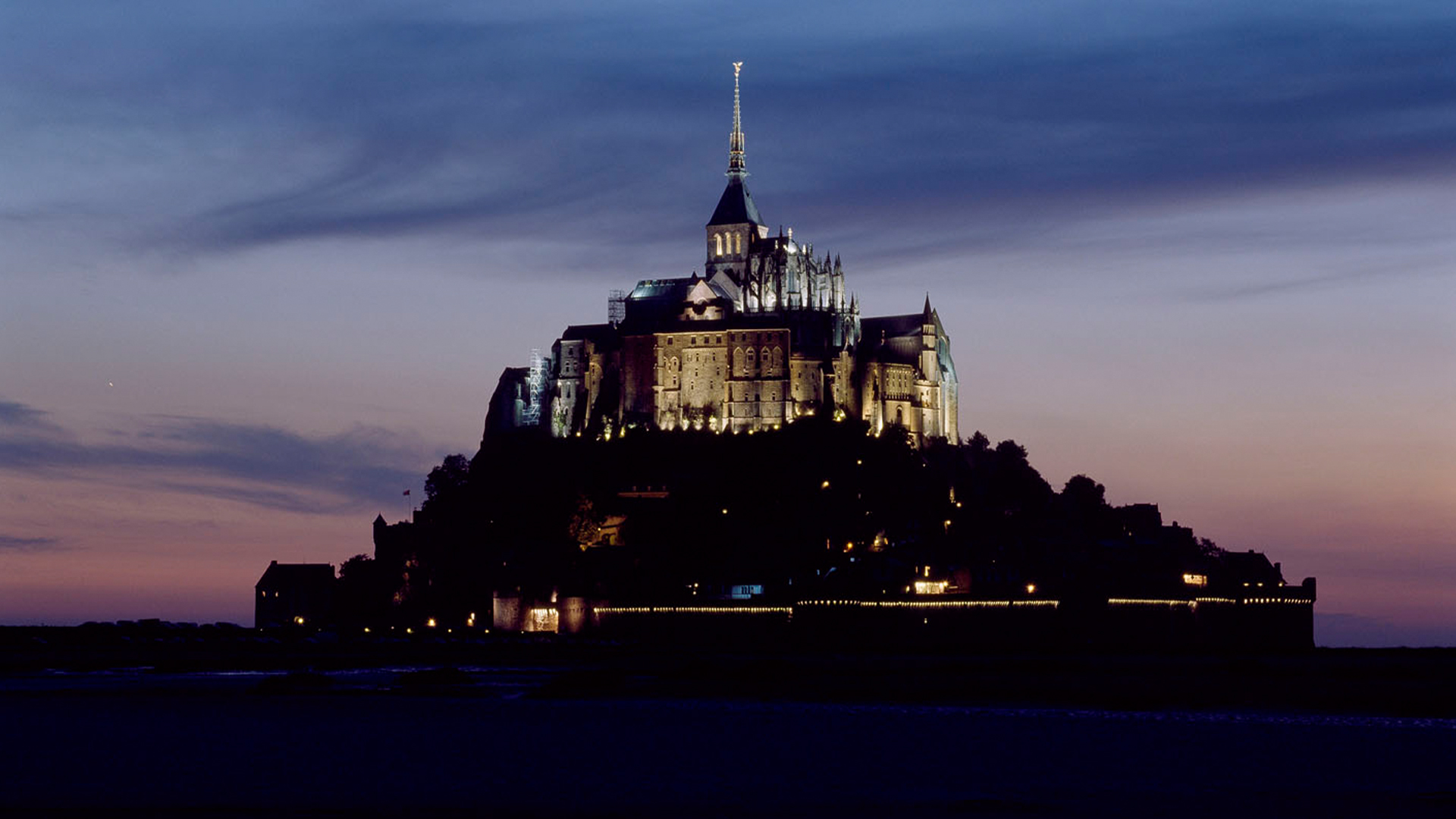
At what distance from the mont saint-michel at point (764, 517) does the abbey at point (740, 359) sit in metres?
0.23

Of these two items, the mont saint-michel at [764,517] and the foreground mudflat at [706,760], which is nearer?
the foreground mudflat at [706,760]

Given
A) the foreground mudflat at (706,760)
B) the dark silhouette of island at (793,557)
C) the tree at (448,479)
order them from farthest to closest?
1. the tree at (448,479)
2. the dark silhouette of island at (793,557)
3. the foreground mudflat at (706,760)

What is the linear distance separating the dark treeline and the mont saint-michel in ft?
0.70

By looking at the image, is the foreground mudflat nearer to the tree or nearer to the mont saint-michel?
the mont saint-michel

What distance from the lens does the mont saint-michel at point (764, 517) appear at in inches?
5012

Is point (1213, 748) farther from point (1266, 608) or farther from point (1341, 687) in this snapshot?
point (1266, 608)

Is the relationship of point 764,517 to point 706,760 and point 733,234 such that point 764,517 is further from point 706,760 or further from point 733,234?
point 706,760

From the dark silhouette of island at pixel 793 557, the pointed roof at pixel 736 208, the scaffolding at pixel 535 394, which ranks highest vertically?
the pointed roof at pixel 736 208

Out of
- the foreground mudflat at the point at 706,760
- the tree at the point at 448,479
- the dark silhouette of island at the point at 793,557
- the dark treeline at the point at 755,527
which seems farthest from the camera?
the tree at the point at 448,479

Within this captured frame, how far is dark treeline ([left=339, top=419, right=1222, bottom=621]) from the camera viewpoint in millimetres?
131875

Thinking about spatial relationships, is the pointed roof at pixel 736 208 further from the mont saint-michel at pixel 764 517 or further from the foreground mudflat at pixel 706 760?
the foreground mudflat at pixel 706 760

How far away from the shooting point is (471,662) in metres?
104

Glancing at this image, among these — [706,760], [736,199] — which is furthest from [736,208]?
[706,760]

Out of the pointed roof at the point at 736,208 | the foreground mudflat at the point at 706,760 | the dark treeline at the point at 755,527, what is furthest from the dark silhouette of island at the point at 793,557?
the foreground mudflat at the point at 706,760
